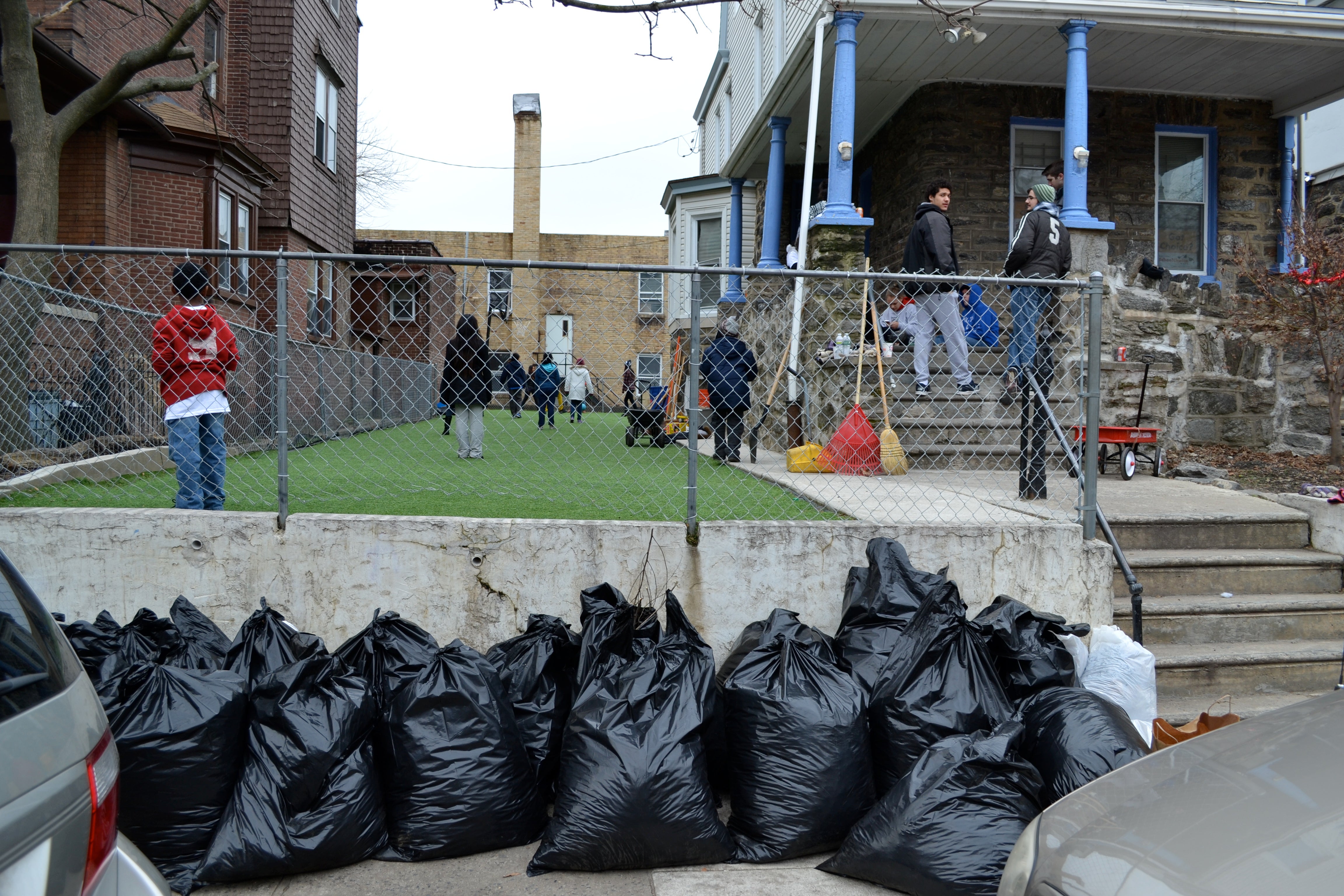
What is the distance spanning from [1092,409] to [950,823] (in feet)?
7.77

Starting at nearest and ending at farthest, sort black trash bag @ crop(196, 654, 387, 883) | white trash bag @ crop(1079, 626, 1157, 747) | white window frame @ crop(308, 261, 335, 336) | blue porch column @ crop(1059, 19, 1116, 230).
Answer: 1. black trash bag @ crop(196, 654, 387, 883)
2. white trash bag @ crop(1079, 626, 1157, 747)
3. blue porch column @ crop(1059, 19, 1116, 230)
4. white window frame @ crop(308, 261, 335, 336)

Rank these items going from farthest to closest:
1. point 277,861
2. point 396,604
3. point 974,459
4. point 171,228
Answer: point 171,228
point 974,459
point 396,604
point 277,861

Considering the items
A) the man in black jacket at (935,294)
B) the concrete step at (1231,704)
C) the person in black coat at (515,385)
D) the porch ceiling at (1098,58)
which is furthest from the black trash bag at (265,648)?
the porch ceiling at (1098,58)

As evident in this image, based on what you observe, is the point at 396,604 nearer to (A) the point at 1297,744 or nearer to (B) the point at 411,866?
(B) the point at 411,866

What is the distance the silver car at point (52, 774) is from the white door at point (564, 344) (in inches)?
98.7

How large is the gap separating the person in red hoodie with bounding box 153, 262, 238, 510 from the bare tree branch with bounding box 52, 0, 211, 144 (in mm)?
2690

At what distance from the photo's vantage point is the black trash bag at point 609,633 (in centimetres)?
336

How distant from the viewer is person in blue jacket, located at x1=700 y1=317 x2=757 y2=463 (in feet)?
27.6

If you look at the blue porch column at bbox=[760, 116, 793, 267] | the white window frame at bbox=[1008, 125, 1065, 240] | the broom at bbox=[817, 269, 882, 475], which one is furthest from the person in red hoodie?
the white window frame at bbox=[1008, 125, 1065, 240]

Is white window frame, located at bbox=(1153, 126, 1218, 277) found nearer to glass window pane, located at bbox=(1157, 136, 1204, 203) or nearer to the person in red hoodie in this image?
glass window pane, located at bbox=(1157, 136, 1204, 203)

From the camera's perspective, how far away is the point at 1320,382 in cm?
877

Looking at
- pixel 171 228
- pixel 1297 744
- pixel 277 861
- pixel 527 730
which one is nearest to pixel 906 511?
pixel 527 730

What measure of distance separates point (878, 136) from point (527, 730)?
11.2 metres

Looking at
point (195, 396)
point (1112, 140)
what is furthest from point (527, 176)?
point (195, 396)
